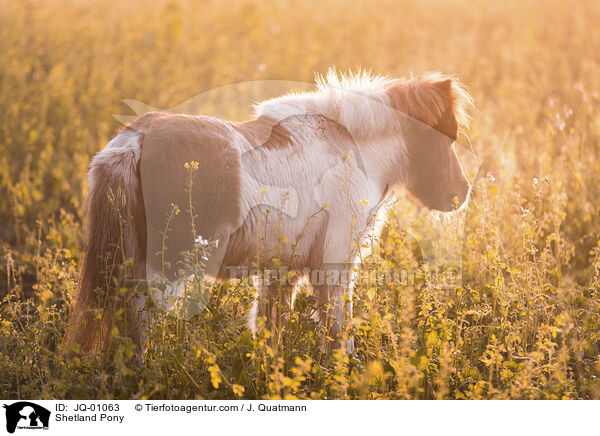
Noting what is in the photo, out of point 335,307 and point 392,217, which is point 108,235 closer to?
point 335,307

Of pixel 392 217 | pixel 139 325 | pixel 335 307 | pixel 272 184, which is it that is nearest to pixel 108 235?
pixel 139 325

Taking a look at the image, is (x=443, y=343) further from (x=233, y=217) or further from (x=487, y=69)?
(x=487, y=69)

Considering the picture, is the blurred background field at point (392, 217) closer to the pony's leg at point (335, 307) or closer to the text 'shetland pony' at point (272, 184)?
the pony's leg at point (335, 307)

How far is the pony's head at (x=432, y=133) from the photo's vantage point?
3.93 m

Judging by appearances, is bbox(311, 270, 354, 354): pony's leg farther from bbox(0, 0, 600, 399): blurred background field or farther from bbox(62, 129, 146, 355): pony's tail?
bbox(62, 129, 146, 355): pony's tail

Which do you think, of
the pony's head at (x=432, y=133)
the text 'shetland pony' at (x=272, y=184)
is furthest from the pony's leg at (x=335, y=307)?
the pony's head at (x=432, y=133)

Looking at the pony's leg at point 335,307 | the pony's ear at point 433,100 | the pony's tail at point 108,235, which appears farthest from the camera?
the pony's ear at point 433,100

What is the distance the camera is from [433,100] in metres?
3.93

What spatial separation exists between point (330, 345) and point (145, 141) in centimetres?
174

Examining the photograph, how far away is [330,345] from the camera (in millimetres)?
3678

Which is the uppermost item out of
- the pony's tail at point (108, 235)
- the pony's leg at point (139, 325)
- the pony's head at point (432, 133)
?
the pony's head at point (432, 133)

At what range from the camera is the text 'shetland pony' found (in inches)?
120

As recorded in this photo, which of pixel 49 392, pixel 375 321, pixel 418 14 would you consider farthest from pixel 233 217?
pixel 418 14

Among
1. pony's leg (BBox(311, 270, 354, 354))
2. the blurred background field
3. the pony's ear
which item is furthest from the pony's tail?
the pony's ear
